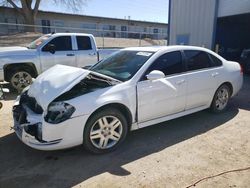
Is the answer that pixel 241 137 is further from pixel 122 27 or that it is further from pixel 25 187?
pixel 122 27

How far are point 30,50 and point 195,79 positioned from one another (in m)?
5.42

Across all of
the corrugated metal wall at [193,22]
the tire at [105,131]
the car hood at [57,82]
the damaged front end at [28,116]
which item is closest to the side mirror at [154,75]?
the car hood at [57,82]

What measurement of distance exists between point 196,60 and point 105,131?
8.23 feet

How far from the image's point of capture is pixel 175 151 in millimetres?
3848

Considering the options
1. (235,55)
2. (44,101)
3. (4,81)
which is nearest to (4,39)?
(4,81)

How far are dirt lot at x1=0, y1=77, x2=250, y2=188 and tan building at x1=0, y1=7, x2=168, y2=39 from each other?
21.7 meters

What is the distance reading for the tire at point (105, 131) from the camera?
358 cm

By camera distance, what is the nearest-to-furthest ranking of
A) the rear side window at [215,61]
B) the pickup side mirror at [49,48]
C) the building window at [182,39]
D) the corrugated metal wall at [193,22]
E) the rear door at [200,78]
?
the rear door at [200,78] < the rear side window at [215,61] < the pickup side mirror at [49,48] < the corrugated metal wall at [193,22] < the building window at [182,39]

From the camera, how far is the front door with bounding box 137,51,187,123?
407cm

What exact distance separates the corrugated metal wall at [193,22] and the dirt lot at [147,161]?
34.5 feet

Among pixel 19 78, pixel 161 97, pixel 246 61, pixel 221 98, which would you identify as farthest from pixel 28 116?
pixel 246 61

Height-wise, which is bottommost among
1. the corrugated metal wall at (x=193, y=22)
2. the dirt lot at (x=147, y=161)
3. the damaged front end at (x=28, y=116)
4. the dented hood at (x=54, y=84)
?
the dirt lot at (x=147, y=161)

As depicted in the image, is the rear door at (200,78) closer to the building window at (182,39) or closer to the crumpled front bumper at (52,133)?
the crumpled front bumper at (52,133)

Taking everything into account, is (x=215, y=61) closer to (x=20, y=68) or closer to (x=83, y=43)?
(x=83, y=43)
